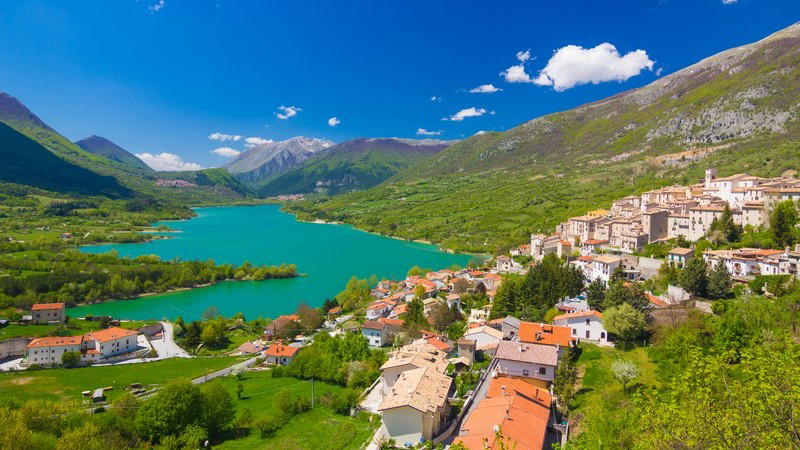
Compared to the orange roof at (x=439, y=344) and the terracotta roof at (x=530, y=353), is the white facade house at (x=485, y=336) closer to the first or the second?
the orange roof at (x=439, y=344)

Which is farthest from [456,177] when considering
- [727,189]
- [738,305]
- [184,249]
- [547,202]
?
[738,305]

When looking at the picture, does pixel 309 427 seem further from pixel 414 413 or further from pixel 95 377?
pixel 95 377

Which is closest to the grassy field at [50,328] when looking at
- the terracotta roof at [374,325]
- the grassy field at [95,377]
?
the grassy field at [95,377]

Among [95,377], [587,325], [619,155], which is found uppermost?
[619,155]

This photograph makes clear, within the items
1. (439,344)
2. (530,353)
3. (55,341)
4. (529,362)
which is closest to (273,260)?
(55,341)

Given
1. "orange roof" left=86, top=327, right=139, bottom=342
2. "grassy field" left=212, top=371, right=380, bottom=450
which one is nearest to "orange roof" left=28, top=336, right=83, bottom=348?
"orange roof" left=86, top=327, right=139, bottom=342

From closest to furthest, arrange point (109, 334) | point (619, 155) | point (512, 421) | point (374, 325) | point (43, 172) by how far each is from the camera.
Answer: point (512, 421) < point (374, 325) < point (109, 334) < point (619, 155) < point (43, 172)

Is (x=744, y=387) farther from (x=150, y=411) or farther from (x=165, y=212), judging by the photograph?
(x=165, y=212)
